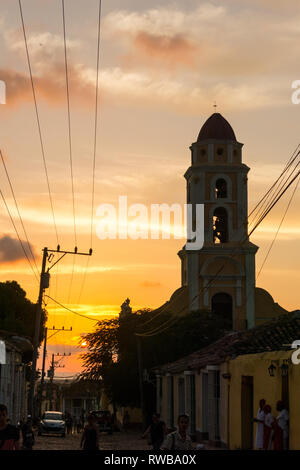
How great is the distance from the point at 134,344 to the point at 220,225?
12.6 m

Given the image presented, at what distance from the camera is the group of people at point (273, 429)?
2183 centimetres

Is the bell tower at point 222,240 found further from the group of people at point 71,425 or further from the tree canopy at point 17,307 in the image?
the tree canopy at point 17,307

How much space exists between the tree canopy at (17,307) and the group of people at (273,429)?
149 feet

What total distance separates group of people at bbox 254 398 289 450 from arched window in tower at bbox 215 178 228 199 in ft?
147

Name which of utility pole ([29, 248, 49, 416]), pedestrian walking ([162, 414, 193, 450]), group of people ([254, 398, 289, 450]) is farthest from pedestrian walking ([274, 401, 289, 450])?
utility pole ([29, 248, 49, 416])

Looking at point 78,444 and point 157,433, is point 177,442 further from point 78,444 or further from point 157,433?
point 78,444

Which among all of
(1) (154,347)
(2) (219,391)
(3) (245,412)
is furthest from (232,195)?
(3) (245,412)

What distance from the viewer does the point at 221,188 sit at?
67.4 metres

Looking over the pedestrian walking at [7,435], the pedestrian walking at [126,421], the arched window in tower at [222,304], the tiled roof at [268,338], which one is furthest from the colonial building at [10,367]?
the arched window in tower at [222,304]

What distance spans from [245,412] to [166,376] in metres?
19.4

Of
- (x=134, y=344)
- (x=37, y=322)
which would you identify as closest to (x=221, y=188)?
(x=134, y=344)

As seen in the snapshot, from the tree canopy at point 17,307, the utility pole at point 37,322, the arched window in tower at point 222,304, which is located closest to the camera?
the utility pole at point 37,322

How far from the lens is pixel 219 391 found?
33125 mm
